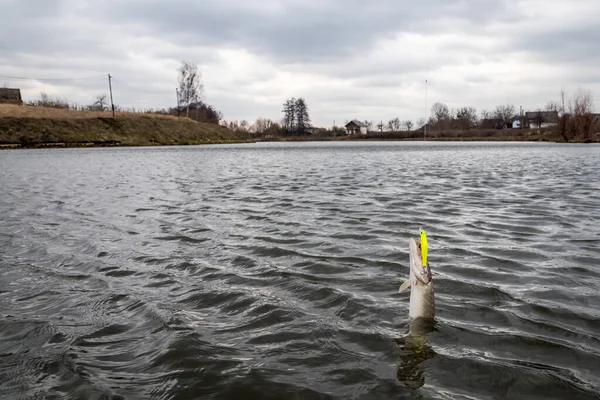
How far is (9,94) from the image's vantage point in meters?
99.4

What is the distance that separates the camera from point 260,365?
149 inches

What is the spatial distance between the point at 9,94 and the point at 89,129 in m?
40.0

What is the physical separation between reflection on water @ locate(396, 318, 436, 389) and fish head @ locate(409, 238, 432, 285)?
23.7 inches

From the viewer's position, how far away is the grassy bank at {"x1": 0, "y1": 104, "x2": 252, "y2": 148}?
65688 millimetres

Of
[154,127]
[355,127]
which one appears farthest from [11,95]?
[355,127]

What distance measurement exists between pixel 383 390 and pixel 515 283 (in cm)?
317

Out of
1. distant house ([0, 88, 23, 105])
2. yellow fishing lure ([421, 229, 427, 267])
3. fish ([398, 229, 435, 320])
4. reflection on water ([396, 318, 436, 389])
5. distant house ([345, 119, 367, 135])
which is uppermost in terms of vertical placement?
distant house ([0, 88, 23, 105])

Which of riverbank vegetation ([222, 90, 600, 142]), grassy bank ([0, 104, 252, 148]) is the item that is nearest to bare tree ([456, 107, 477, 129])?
riverbank vegetation ([222, 90, 600, 142])

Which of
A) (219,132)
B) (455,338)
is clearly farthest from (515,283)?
(219,132)

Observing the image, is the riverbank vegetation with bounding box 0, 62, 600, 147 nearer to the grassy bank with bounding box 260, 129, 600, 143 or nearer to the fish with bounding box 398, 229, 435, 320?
the grassy bank with bounding box 260, 129, 600, 143

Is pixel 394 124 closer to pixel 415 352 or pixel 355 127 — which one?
pixel 355 127

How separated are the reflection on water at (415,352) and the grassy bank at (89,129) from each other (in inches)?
2689

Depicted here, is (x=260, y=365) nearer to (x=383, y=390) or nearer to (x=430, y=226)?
(x=383, y=390)

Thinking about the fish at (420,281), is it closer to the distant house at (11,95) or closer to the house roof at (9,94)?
the distant house at (11,95)
